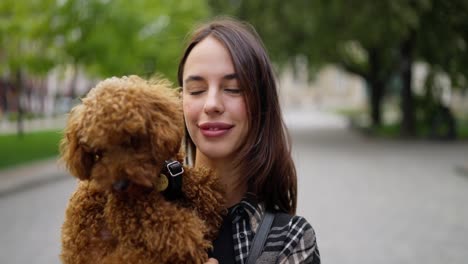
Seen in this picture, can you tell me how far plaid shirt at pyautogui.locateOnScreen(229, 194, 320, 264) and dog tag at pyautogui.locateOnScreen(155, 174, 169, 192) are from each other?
0.96ft

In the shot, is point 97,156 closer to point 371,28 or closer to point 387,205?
point 387,205

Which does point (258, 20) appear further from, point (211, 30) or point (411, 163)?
point (211, 30)

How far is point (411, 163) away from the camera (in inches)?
602

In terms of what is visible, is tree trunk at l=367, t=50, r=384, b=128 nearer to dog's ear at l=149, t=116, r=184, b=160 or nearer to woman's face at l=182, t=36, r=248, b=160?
woman's face at l=182, t=36, r=248, b=160

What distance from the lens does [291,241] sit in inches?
62.5

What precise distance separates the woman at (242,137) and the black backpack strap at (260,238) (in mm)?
15

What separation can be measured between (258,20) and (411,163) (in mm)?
8230

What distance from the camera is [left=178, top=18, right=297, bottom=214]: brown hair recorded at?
1701 mm

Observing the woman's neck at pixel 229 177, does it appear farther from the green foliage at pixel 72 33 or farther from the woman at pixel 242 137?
the green foliage at pixel 72 33

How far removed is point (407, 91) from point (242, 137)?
853 inches

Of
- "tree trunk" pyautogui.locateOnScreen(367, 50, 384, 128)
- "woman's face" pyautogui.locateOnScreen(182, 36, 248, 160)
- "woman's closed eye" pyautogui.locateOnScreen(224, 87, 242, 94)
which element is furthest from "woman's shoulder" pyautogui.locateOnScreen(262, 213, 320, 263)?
A: "tree trunk" pyautogui.locateOnScreen(367, 50, 384, 128)

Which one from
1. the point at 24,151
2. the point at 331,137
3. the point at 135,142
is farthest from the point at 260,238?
the point at 331,137

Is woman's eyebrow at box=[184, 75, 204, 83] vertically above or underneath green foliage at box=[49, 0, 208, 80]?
underneath

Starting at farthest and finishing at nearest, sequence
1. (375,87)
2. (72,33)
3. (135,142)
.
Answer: (375,87) < (72,33) < (135,142)
